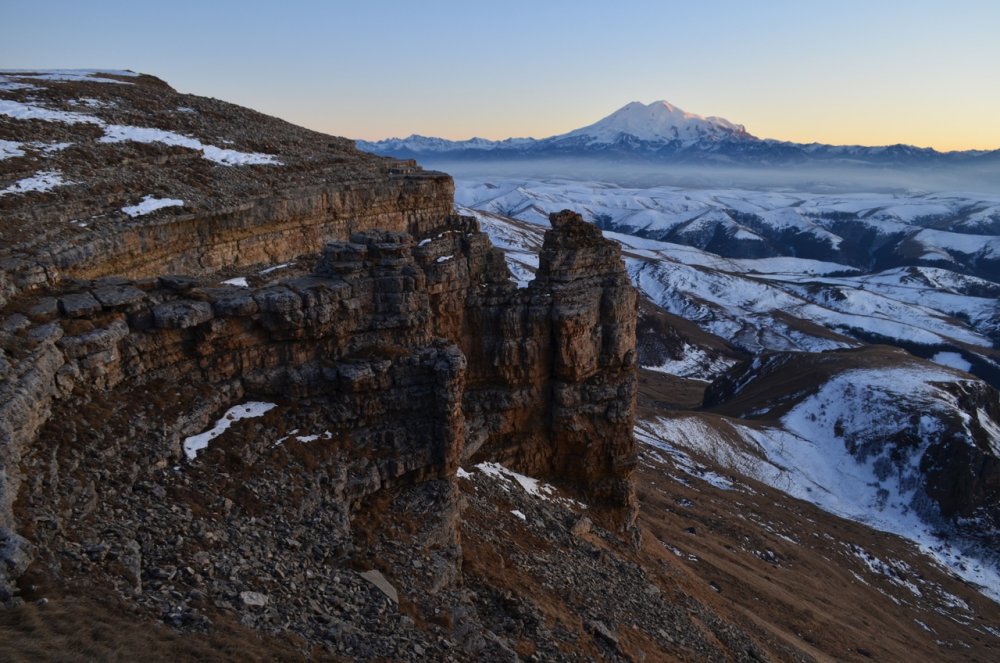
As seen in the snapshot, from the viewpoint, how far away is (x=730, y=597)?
4247 centimetres

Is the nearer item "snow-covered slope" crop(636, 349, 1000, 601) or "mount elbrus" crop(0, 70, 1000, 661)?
"mount elbrus" crop(0, 70, 1000, 661)

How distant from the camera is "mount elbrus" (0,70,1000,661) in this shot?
51.6 feet

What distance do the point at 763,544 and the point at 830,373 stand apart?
52.0 metres

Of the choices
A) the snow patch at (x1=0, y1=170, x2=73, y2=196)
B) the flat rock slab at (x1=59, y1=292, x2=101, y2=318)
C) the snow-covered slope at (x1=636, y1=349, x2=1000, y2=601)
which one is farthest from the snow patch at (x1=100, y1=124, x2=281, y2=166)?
the snow-covered slope at (x1=636, y1=349, x2=1000, y2=601)

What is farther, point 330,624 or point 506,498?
point 506,498

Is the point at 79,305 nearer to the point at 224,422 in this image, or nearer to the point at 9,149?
the point at 224,422

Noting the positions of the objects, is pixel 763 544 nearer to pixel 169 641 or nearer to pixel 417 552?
pixel 417 552

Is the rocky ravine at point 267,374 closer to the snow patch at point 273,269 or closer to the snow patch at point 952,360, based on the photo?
the snow patch at point 273,269

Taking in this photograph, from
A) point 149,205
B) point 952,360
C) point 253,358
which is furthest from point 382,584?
point 952,360

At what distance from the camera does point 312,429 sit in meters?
25.7

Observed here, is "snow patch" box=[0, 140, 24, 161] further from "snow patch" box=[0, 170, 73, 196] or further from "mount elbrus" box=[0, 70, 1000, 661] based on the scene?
"snow patch" box=[0, 170, 73, 196]

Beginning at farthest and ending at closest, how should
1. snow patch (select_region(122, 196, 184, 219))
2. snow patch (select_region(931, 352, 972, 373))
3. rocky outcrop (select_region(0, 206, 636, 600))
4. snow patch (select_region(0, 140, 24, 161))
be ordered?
snow patch (select_region(931, 352, 972, 373)), snow patch (select_region(0, 140, 24, 161)), snow patch (select_region(122, 196, 184, 219)), rocky outcrop (select_region(0, 206, 636, 600))

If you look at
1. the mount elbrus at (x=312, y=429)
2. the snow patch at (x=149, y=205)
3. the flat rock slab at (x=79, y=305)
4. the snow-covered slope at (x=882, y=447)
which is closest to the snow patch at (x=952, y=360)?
the snow-covered slope at (x=882, y=447)

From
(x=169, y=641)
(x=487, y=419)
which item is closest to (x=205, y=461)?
(x=169, y=641)
